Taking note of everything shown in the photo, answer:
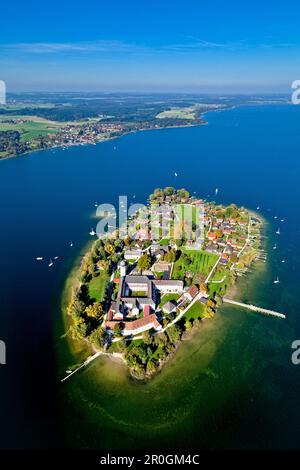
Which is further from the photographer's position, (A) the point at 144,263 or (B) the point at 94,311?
(A) the point at 144,263

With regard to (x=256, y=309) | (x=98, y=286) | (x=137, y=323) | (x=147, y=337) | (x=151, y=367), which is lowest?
(x=151, y=367)

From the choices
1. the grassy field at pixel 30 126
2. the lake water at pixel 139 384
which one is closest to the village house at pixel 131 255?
the lake water at pixel 139 384

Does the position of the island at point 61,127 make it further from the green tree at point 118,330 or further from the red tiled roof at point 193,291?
the green tree at point 118,330

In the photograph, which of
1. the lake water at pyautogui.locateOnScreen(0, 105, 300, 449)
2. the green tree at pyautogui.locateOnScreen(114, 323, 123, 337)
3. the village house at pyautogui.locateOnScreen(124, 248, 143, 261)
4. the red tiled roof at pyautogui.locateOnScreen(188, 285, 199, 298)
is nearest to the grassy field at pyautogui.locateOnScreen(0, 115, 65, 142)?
the lake water at pyautogui.locateOnScreen(0, 105, 300, 449)

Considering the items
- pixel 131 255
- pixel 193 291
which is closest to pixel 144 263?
pixel 131 255

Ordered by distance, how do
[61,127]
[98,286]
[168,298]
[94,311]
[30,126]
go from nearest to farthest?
[94,311] < [168,298] < [98,286] < [30,126] < [61,127]

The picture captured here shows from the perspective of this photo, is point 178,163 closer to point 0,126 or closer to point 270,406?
point 270,406

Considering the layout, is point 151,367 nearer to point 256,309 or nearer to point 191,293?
point 191,293
